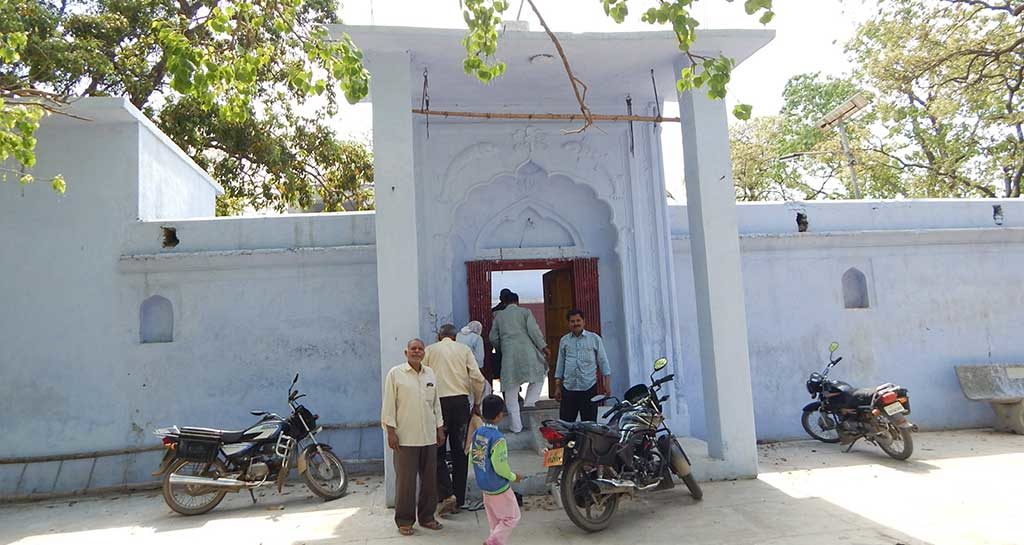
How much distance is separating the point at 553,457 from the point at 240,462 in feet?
11.0

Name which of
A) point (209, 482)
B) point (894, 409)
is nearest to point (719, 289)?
point (894, 409)

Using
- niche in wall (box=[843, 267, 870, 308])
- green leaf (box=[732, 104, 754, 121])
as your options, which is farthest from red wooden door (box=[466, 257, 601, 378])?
green leaf (box=[732, 104, 754, 121])

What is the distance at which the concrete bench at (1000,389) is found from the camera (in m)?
8.61

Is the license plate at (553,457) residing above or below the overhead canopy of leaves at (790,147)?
below

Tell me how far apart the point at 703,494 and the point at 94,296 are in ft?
24.1

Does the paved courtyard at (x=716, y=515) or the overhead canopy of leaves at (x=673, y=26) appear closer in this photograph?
the overhead canopy of leaves at (x=673, y=26)

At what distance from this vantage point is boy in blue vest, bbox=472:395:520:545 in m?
4.43

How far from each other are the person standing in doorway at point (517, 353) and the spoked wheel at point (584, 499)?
221 centimetres

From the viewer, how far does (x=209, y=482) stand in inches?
244

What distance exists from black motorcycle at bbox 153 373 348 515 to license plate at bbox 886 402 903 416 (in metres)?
5.91

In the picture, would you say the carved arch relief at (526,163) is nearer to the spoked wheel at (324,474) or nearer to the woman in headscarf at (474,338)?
the woman in headscarf at (474,338)

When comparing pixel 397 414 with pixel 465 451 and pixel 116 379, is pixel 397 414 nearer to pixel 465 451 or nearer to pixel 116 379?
pixel 465 451

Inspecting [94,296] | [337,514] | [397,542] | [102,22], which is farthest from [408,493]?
[102,22]

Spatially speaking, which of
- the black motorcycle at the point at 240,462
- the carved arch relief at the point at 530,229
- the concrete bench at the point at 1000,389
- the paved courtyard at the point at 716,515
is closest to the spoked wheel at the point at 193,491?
the black motorcycle at the point at 240,462
